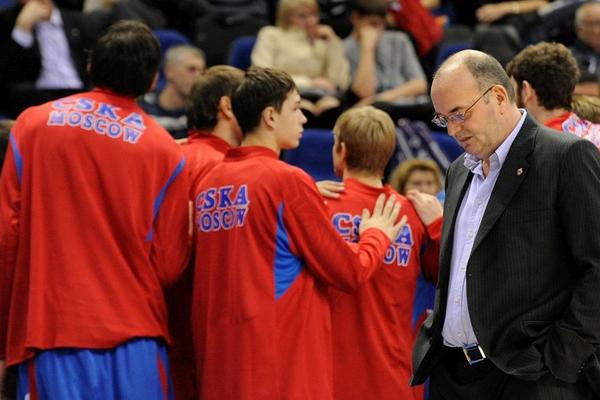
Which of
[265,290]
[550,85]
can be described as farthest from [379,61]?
[265,290]

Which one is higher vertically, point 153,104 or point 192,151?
point 192,151

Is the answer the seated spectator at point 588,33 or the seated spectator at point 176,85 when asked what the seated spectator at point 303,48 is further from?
the seated spectator at point 588,33

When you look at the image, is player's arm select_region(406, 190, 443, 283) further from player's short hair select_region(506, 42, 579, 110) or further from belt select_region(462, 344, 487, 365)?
belt select_region(462, 344, 487, 365)

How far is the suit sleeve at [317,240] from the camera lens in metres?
4.23

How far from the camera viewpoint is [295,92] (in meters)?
4.52

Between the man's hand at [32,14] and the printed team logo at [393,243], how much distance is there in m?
4.85

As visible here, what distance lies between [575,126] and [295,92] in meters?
1.20

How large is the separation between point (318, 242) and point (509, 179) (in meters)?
0.91

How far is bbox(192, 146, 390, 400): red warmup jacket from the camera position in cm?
420

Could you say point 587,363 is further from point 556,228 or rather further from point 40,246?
point 40,246

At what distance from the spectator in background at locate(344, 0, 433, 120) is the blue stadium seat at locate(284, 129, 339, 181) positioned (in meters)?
1.02

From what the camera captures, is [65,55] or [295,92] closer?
[295,92]

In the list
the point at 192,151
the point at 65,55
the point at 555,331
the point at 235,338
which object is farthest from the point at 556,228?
the point at 65,55

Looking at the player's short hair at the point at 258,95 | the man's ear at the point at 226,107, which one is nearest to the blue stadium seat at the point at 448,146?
the man's ear at the point at 226,107
